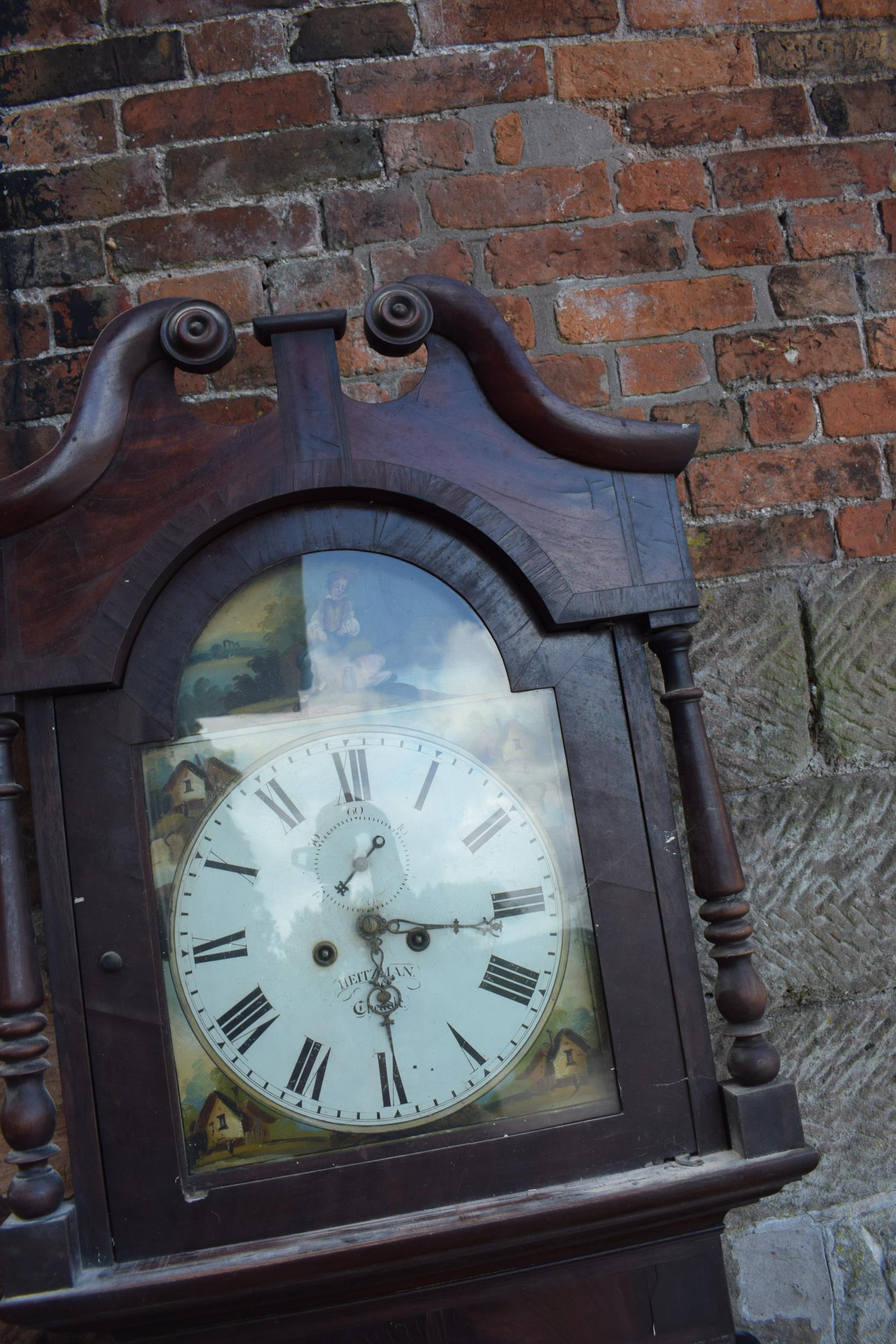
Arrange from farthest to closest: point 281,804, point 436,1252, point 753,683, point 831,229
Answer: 1. point 831,229
2. point 753,683
3. point 281,804
4. point 436,1252

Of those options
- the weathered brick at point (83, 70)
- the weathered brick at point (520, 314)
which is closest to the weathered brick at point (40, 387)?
the weathered brick at point (83, 70)

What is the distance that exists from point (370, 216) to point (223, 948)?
1.01 metres

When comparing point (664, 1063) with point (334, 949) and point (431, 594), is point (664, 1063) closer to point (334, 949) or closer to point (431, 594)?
point (334, 949)

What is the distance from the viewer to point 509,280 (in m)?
1.47

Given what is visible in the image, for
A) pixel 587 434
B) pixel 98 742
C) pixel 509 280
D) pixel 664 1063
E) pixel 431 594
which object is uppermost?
pixel 509 280

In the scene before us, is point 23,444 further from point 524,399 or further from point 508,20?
point 508,20

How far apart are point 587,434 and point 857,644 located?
0.54 m

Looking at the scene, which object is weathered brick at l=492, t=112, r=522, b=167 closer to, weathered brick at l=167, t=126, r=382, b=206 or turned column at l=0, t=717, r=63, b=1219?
weathered brick at l=167, t=126, r=382, b=206

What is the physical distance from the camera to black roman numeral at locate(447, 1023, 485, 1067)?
3.51 feet

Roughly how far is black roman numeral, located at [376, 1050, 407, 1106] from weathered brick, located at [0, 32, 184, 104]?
4.36 ft

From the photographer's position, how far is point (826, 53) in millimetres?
1523

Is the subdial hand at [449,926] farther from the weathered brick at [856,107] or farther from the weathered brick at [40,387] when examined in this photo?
the weathered brick at [856,107]

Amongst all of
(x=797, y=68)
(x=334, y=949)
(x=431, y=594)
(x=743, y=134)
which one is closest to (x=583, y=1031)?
(x=334, y=949)

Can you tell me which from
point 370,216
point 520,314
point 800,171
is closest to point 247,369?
point 370,216
